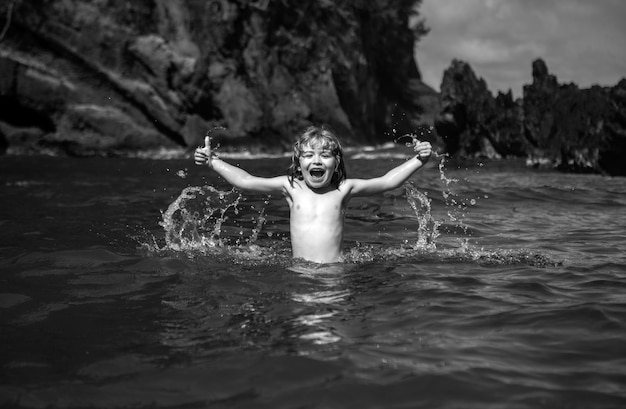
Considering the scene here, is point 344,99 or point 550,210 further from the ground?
point 344,99

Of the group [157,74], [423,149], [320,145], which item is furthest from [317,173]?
[157,74]

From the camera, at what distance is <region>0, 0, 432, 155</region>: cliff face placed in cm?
2414

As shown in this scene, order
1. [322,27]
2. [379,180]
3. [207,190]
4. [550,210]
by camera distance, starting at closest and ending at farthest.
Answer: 1. [379,180]
2. [550,210]
3. [207,190]
4. [322,27]

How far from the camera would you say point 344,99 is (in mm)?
39844

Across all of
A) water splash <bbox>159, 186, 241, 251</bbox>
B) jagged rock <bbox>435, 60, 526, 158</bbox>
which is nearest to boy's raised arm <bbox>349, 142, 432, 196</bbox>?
water splash <bbox>159, 186, 241, 251</bbox>

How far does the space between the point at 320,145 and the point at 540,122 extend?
2267 cm

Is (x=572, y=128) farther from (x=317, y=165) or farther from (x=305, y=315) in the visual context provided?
(x=305, y=315)

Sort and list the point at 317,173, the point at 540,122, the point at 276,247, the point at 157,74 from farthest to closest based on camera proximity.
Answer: the point at 540,122, the point at 157,74, the point at 276,247, the point at 317,173

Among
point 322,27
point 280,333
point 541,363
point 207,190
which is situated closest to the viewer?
point 541,363

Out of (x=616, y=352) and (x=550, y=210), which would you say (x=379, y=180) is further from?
(x=550, y=210)

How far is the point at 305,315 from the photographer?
4.50 metres

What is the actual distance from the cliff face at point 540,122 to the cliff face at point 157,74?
759 centimetres

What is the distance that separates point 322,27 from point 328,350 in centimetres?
3596

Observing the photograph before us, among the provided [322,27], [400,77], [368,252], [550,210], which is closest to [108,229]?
[368,252]
